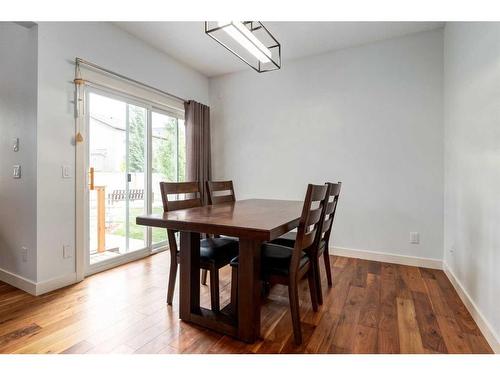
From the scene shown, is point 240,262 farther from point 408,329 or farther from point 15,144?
point 15,144

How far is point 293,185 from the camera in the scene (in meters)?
3.55

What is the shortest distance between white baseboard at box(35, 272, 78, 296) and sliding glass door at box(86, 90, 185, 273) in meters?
0.21

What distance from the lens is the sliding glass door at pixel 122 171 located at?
2.70 metres

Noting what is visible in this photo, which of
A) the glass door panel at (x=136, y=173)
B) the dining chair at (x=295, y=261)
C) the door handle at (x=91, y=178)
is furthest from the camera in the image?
the glass door panel at (x=136, y=173)

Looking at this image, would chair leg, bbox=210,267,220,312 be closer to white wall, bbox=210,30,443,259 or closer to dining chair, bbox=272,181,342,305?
dining chair, bbox=272,181,342,305

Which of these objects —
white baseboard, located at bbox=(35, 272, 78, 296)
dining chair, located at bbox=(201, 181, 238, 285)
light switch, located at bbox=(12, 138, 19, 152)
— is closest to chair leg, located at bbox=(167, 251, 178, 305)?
dining chair, located at bbox=(201, 181, 238, 285)

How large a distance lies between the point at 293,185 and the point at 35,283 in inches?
112

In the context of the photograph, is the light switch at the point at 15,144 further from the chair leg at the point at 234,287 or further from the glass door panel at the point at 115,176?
the chair leg at the point at 234,287

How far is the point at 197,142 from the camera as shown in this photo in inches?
146

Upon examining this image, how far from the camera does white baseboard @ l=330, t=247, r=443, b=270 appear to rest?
285 centimetres

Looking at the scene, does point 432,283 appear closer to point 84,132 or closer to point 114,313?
point 114,313

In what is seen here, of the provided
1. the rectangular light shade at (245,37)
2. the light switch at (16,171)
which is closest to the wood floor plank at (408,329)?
the rectangular light shade at (245,37)

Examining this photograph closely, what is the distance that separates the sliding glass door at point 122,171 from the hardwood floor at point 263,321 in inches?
21.6

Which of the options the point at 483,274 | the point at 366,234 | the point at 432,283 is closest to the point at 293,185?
the point at 366,234
